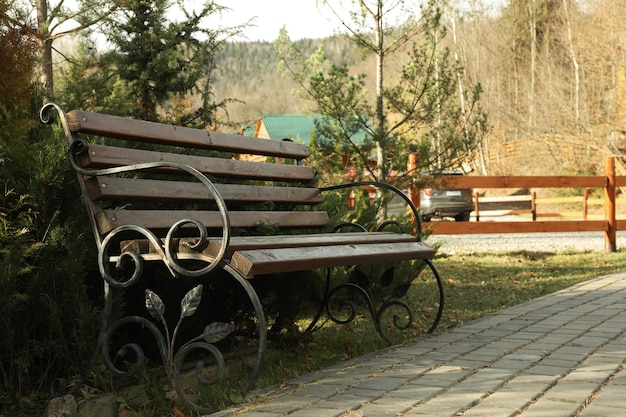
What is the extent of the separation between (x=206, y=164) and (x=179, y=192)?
0.39 meters

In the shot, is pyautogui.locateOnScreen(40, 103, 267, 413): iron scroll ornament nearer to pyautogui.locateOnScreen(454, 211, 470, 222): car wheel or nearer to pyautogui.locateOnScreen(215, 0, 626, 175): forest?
pyautogui.locateOnScreen(215, 0, 626, 175): forest

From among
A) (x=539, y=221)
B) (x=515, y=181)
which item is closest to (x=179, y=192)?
(x=515, y=181)

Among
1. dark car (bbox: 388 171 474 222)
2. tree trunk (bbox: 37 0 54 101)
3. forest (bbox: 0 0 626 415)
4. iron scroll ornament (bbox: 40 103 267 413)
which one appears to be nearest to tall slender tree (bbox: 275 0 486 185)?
forest (bbox: 0 0 626 415)

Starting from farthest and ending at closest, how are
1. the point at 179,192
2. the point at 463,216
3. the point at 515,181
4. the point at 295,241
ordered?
the point at 463,216
the point at 515,181
the point at 179,192
the point at 295,241

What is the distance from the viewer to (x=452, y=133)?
9680 mm

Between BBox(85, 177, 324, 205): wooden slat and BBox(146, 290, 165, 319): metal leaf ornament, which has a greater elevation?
BBox(85, 177, 324, 205): wooden slat

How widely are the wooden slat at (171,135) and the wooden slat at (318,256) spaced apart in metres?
1.00

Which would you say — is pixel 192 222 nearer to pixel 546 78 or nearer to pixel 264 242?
pixel 264 242

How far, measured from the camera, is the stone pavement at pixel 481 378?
310cm

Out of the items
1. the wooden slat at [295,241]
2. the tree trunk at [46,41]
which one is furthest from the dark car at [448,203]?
the wooden slat at [295,241]

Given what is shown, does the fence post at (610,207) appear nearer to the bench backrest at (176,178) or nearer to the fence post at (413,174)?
the fence post at (413,174)

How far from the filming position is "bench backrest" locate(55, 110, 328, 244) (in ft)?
11.8

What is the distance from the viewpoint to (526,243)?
13.5 metres

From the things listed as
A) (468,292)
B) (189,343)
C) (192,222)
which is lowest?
(468,292)
